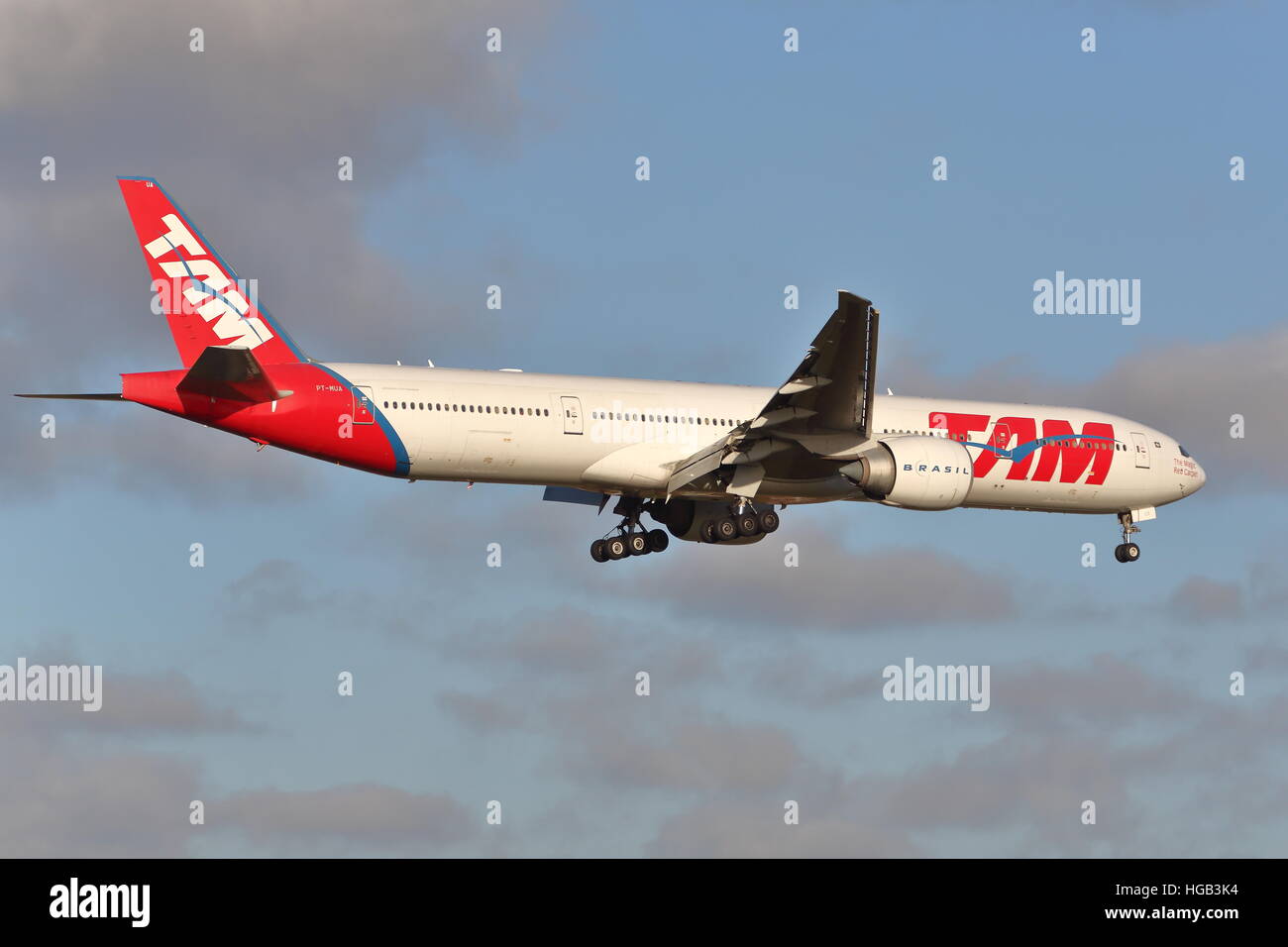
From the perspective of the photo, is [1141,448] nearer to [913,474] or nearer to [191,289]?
[913,474]

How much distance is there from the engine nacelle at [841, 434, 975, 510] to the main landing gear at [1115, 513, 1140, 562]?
814 centimetres

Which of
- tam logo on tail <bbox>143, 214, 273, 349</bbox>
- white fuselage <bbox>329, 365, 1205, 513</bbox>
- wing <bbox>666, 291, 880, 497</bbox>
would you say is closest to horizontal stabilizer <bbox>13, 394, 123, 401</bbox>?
tam logo on tail <bbox>143, 214, 273, 349</bbox>

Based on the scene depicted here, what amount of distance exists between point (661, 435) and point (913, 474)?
221 inches

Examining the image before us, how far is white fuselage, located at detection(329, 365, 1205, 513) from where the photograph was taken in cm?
3791

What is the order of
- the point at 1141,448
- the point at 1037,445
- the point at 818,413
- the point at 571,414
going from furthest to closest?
the point at 1141,448
the point at 1037,445
the point at 571,414
the point at 818,413

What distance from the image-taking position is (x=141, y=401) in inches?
1396

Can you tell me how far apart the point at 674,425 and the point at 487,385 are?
4.57 m

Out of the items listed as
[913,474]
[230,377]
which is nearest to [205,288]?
[230,377]

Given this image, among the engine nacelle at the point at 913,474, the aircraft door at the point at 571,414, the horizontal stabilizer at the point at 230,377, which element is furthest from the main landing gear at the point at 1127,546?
the horizontal stabilizer at the point at 230,377

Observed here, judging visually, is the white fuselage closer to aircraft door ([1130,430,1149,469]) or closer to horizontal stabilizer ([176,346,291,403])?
aircraft door ([1130,430,1149,469])

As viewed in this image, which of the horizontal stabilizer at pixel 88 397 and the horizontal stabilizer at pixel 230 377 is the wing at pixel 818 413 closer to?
the horizontal stabilizer at pixel 230 377

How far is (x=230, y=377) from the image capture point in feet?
116
